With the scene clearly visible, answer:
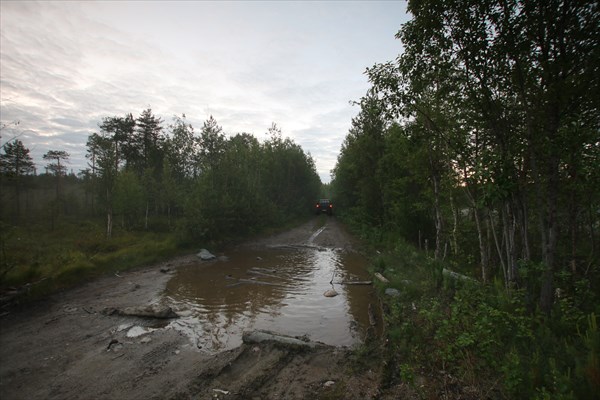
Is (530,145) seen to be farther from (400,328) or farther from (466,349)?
(400,328)

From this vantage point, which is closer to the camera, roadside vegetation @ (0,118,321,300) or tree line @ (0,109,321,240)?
roadside vegetation @ (0,118,321,300)

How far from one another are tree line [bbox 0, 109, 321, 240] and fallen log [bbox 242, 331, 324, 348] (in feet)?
28.0

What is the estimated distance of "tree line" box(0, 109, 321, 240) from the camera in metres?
21.9

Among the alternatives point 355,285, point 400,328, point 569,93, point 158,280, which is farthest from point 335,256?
point 569,93

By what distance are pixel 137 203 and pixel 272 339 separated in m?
27.4

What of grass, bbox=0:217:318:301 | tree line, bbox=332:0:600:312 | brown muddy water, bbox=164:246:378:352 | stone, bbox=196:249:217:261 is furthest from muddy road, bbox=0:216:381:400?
tree line, bbox=332:0:600:312

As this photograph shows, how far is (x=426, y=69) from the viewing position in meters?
6.10

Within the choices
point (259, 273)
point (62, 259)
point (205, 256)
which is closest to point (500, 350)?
point (259, 273)

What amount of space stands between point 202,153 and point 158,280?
1457cm

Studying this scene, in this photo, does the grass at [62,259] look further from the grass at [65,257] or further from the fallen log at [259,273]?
the fallen log at [259,273]

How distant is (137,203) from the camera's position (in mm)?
28844

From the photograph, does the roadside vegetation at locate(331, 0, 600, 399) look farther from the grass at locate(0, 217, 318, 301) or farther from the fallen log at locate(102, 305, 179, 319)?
the grass at locate(0, 217, 318, 301)

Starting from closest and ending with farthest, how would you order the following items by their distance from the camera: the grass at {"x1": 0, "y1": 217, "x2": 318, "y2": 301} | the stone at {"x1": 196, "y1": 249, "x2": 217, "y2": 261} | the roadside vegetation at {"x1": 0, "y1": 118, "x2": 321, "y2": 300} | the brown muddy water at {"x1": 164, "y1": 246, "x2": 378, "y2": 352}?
1. the brown muddy water at {"x1": 164, "y1": 246, "x2": 378, "y2": 352}
2. the grass at {"x1": 0, "y1": 217, "x2": 318, "y2": 301}
3. the roadside vegetation at {"x1": 0, "y1": 118, "x2": 321, "y2": 300}
4. the stone at {"x1": 196, "y1": 249, "x2": 217, "y2": 261}

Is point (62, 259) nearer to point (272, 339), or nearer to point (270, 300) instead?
point (270, 300)
